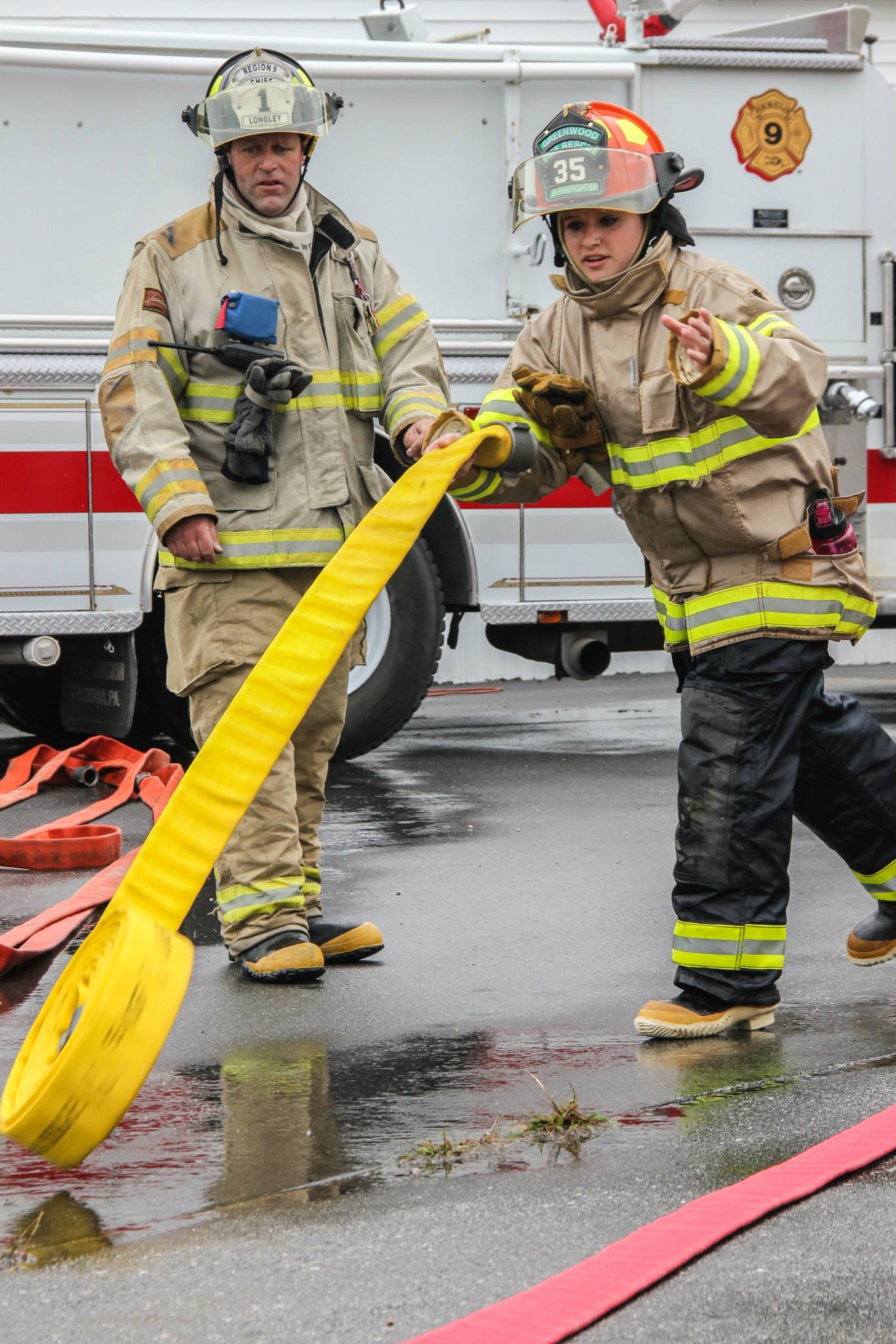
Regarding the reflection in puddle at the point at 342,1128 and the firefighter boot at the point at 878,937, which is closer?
the reflection in puddle at the point at 342,1128

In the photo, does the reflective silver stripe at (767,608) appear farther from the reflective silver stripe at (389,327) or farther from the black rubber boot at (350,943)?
the reflective silver stripe at (389,327)

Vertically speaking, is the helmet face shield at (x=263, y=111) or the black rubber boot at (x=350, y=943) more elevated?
the helmet face shield at (x=263, y=111)

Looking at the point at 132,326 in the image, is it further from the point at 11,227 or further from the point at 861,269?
the point at 861,269

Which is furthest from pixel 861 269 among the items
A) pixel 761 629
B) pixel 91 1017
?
pixel 91 1017

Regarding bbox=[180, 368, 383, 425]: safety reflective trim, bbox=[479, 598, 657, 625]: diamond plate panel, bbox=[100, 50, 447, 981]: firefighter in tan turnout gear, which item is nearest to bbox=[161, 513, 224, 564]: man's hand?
bbox=[100, 50, 447, 981]: firefighter in tan turnout gear

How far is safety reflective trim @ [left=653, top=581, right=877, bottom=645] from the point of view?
3.61 m

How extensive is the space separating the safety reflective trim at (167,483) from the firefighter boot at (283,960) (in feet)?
3.33

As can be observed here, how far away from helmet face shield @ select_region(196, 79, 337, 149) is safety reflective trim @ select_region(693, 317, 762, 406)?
141 centimetres

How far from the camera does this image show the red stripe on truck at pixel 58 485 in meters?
6.98

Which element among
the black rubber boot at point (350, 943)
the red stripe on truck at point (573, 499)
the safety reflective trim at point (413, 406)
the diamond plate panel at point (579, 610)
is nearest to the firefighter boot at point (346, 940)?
the black rubber boot at point (350, 943)

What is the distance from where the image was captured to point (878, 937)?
3.96 meters

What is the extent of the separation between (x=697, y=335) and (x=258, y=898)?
1743 mm

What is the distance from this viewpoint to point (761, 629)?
3596 millimetres

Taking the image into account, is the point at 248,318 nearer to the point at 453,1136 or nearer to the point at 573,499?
the point at 453,1136
